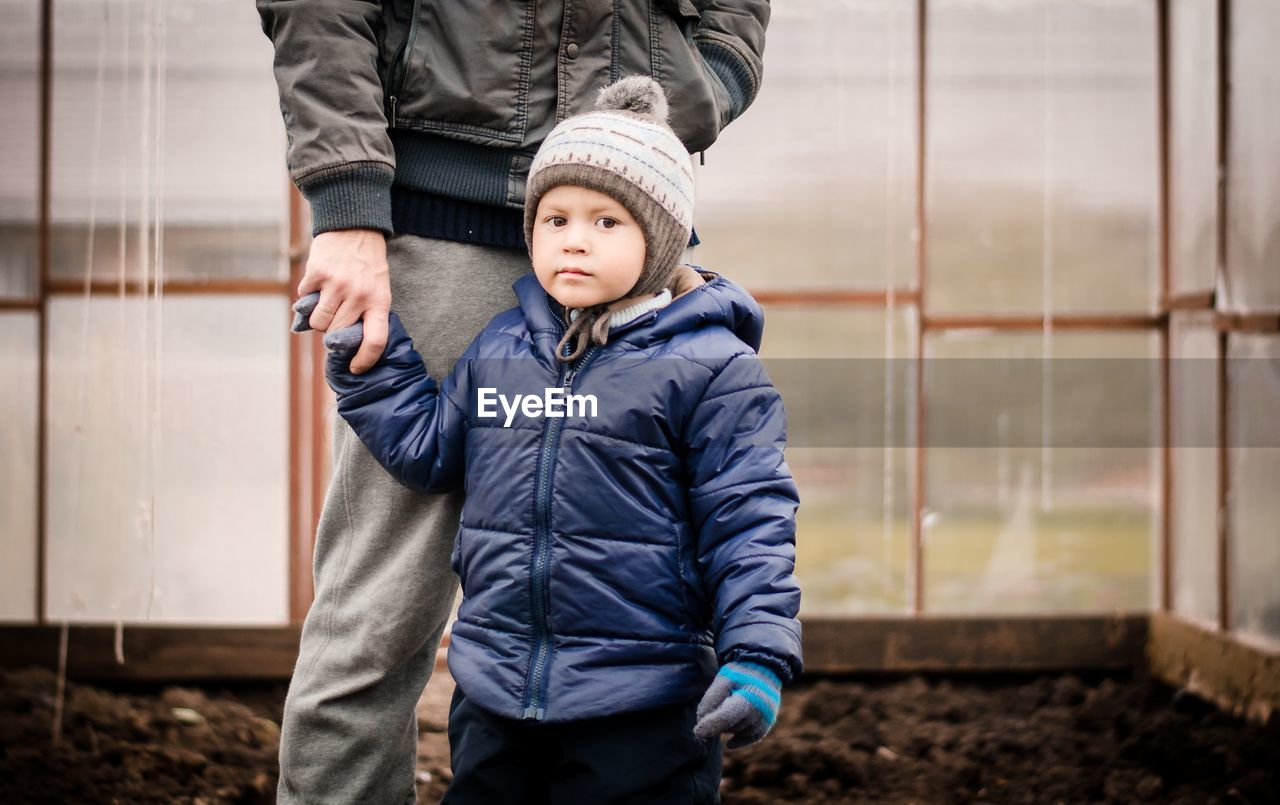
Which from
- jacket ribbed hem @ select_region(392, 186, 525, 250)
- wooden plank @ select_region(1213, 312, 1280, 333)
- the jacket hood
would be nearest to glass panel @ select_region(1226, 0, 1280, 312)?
wooden plank @ select_region(1213, 312, 1280, 333)

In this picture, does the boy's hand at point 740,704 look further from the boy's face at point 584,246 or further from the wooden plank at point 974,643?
the wooden plank at point 974,643

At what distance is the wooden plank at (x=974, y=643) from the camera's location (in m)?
3.71

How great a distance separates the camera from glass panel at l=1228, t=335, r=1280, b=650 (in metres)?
3.35

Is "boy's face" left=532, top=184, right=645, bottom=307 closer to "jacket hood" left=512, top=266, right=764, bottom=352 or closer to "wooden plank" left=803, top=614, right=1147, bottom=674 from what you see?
"jacket hood" left=512, top=266, right=764, bottom=352

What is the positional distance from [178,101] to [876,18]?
6.44 feet

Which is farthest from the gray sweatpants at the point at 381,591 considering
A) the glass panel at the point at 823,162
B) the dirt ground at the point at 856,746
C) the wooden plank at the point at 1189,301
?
the wooden plank at the point at 1189,301

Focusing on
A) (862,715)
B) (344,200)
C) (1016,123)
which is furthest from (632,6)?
(1016,123)

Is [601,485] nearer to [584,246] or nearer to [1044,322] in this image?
[584,246]

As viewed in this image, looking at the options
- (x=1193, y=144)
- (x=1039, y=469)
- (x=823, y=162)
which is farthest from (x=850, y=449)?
(x=1193, y=144)

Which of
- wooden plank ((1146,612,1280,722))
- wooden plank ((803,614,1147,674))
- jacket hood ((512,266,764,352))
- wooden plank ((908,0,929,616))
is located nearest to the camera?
jacket hood ((512,266,764,352))

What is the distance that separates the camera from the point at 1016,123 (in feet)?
12.7

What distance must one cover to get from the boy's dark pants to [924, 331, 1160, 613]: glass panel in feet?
7.56

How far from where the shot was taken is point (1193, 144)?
3727mm

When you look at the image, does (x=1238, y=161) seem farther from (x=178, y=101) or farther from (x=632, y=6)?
(x=178, y=101)
